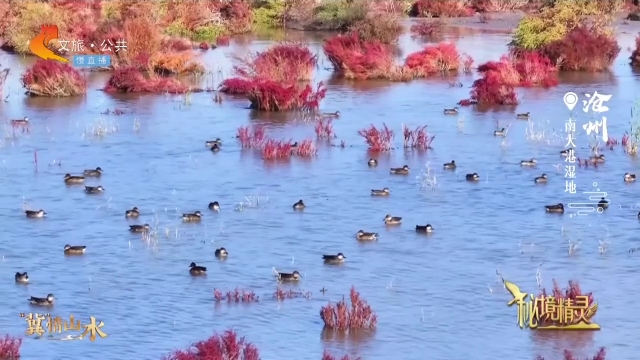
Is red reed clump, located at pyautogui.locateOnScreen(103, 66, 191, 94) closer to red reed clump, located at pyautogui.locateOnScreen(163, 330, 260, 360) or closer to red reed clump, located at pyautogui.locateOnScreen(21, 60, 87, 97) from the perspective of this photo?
red reed clump, located at pyautogui.locateOnScreen(21, 60, 87, 97)

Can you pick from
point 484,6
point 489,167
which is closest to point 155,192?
point 489,167

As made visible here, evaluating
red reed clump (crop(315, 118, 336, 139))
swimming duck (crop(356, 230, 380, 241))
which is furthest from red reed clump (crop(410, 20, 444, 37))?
swimming duck (crop(356, 230, 380, 241))

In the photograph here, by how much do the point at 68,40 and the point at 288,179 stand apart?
2121 centimetres

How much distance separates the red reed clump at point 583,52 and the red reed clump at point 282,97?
32.5ft

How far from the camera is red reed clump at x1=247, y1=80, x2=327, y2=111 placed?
1406 inches

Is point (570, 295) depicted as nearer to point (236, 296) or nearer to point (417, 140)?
point (236, 296)

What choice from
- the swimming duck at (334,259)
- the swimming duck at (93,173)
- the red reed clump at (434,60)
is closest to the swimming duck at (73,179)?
the swimming duck at (93,173)

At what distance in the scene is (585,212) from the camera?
24938 mm

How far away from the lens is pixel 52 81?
38219mm

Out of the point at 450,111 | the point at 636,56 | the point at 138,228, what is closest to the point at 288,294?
the point at 138,228

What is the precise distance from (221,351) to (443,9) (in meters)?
45.6

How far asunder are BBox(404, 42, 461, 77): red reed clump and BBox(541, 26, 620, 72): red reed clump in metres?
2.98

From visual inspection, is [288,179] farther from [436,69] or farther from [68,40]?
[68,40]

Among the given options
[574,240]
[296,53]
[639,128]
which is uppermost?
[296,53]
